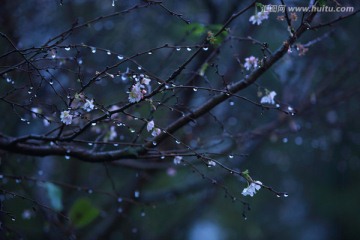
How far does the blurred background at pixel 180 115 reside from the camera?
390 centimetres

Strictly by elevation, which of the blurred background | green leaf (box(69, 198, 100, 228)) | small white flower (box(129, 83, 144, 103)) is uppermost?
the blurred background

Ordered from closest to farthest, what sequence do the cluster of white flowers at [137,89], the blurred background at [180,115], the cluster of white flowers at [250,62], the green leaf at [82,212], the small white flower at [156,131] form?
the cluster of white flowers at [137,89]
the small white flower at [156,131]
the cluster of white flowers at [250,62]
the green leaf at [82,212]
the blurred background at [180,115]

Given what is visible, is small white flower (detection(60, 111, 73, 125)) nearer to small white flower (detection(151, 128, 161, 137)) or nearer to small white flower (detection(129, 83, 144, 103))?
Result: small white flower (detection(129, 83, 144, 103))

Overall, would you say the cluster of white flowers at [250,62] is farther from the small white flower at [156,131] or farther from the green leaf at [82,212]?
the green leaf at [82,212]

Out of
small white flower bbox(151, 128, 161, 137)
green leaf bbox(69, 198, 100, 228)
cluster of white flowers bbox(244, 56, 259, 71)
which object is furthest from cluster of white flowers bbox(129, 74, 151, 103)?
green leaf bbox(69, 198, 100, 228)

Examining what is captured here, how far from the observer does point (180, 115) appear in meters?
4.92

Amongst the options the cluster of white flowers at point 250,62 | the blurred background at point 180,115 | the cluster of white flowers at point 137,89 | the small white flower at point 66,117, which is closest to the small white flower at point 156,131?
the cluster of white flowers at point 137,89

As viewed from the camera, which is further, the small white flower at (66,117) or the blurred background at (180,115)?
the blurred background at (180,115)

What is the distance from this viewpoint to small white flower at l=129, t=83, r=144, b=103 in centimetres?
229

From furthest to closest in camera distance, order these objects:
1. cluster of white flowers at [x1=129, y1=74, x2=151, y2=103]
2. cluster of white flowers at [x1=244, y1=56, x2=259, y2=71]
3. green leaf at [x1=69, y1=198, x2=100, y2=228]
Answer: green leaf at [x1=69, y1=198, x2=100, y2=228] → cluster of white flowers at [x1=244, y1=56, x2=259, y2=71] → cluster of white flowers at [x1=129, y1=74, x2=151, y2=103]

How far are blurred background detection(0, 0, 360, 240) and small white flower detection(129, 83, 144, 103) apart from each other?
3.43 feet

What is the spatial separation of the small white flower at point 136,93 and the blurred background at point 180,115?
104 centimetres

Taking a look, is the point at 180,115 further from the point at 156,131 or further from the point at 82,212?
the point at 156,131

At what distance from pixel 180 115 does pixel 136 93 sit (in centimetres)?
263
